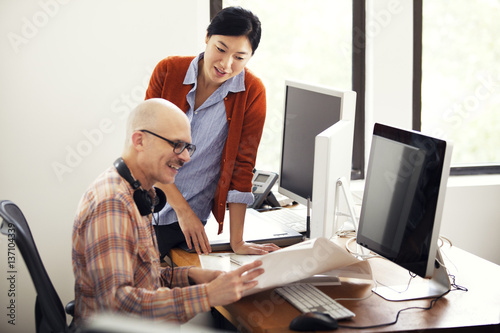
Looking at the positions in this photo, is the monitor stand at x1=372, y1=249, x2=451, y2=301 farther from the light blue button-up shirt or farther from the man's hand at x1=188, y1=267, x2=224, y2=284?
the light blue button-up shirt

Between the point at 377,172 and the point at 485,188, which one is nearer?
the point at 377,172

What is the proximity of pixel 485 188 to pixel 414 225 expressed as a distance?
2.17 m

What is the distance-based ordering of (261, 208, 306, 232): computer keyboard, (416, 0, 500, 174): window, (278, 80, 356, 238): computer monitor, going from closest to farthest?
(278, 80, 356, 238): computer monitor
(261, 208, 306, 232): computer keyboard
(416, 0, 500, 174): window

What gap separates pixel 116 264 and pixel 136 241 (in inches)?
4.9

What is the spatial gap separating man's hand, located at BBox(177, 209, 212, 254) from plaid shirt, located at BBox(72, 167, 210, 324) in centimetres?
46

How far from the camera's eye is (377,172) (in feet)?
6.06

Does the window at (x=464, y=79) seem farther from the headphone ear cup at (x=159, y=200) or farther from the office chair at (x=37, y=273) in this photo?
the office chair at (x=37, y=273)

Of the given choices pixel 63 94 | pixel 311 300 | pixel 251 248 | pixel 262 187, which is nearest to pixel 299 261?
pixel 311 300

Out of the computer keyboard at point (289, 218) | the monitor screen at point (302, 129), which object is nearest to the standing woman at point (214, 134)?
the monitor screen at point (302, 129)

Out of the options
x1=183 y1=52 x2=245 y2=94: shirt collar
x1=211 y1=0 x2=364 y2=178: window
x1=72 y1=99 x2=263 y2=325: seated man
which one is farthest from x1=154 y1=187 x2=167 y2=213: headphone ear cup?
x1=211 y1=0 x2=364 y2=178: window

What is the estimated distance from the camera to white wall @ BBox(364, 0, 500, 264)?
346 cm

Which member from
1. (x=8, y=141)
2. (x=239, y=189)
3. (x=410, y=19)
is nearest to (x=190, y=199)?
(x=239, y=189)

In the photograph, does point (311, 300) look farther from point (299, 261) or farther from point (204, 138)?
point (204, 138)

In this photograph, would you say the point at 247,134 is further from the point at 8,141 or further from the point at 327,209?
the point at 8,141
